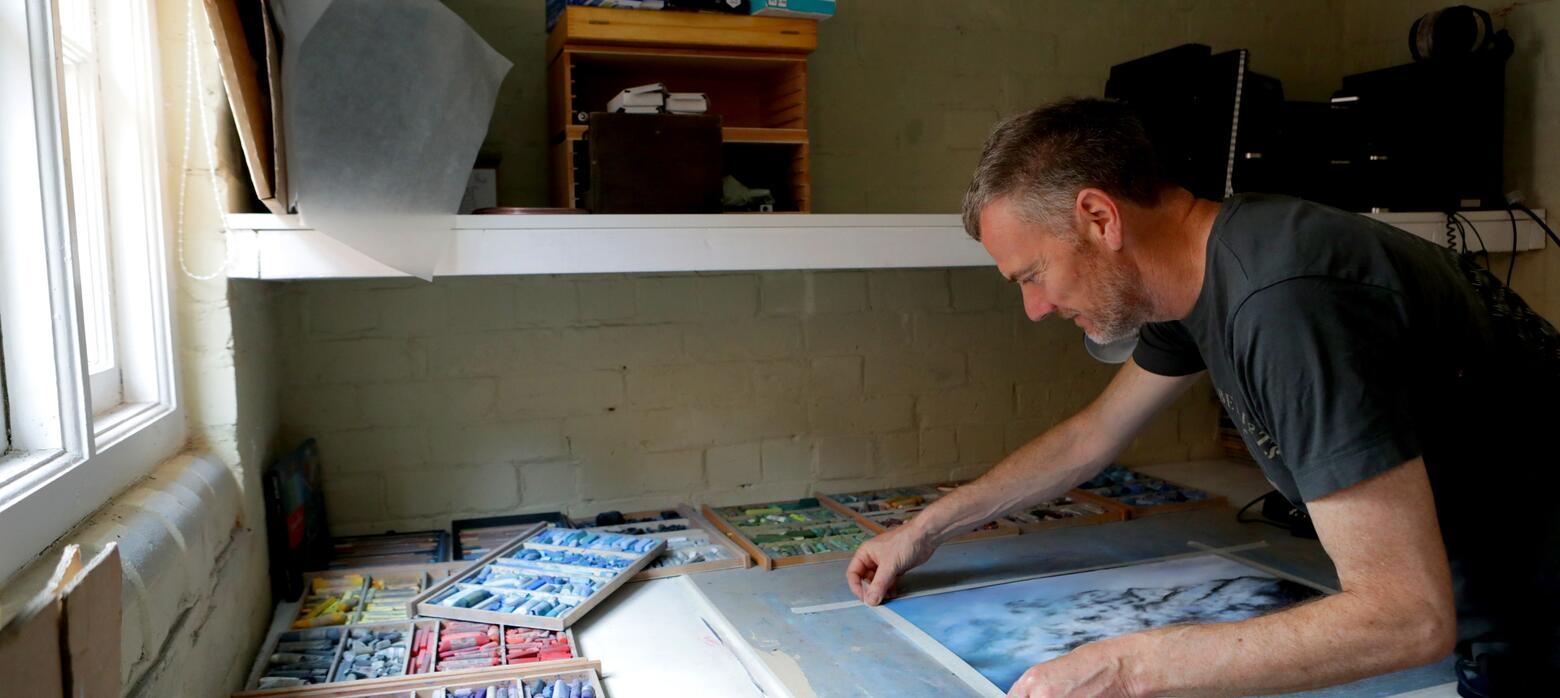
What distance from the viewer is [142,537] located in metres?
1.25

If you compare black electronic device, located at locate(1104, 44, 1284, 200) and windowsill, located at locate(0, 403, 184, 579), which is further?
black electronic device, located at locate(1104, 44, 1284, 200)

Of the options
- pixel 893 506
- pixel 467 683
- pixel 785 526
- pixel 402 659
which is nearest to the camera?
pixel 467 683

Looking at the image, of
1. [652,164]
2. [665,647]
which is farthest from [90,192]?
[665,647]

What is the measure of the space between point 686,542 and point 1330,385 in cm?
142

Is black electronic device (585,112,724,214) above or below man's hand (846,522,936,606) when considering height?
above

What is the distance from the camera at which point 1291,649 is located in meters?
1.27

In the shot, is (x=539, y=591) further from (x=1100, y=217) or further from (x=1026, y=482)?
(x=1100, y=217)

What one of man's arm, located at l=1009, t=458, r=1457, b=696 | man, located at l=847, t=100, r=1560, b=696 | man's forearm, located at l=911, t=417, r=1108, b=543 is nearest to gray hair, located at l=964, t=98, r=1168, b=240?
man, located at l=847, t=100, r=1560, b=696

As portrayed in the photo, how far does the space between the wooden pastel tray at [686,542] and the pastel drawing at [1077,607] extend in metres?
0.41

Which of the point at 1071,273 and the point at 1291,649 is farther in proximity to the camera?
the point at 1071,273

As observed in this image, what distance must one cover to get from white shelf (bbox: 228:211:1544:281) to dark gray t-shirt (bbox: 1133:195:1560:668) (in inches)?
28.5

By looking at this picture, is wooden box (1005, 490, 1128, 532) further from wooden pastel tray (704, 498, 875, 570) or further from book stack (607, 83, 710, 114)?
book stack (607, 83, 710, 114)

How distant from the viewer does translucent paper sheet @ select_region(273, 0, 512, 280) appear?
5.41 ft

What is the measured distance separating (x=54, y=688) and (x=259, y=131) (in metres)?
1.12
